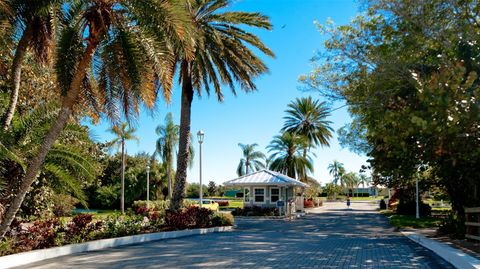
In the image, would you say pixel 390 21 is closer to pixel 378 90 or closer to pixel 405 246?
pixel 378 90

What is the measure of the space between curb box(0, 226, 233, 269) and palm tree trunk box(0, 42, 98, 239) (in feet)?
2.93

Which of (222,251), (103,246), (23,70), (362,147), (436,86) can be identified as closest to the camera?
(436,86)

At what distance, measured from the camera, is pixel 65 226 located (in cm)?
1407

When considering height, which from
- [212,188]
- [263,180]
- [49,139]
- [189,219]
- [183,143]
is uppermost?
[183,143]

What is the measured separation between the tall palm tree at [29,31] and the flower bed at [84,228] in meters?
2.88

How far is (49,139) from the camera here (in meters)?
11.9

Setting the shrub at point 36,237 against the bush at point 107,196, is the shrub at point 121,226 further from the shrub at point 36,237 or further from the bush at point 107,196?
the bush at point 107,196

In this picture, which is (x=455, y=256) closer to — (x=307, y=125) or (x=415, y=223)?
(x=415, y=223)

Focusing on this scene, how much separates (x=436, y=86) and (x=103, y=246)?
407 inches

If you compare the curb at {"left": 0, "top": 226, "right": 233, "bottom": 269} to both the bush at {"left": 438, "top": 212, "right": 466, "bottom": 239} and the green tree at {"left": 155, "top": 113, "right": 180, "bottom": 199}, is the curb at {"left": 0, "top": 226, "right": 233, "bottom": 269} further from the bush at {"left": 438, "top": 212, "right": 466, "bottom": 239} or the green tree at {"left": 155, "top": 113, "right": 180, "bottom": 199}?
the green tree at {"left": 155, "top": 113, "right": 180, "bottom": 199}

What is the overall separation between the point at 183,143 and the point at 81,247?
9.35 meters

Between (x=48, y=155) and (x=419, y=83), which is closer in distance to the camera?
(x=419, y=83)

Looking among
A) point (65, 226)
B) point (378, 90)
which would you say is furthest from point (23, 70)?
point (378, 90)

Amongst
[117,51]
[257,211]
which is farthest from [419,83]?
[257,211]
